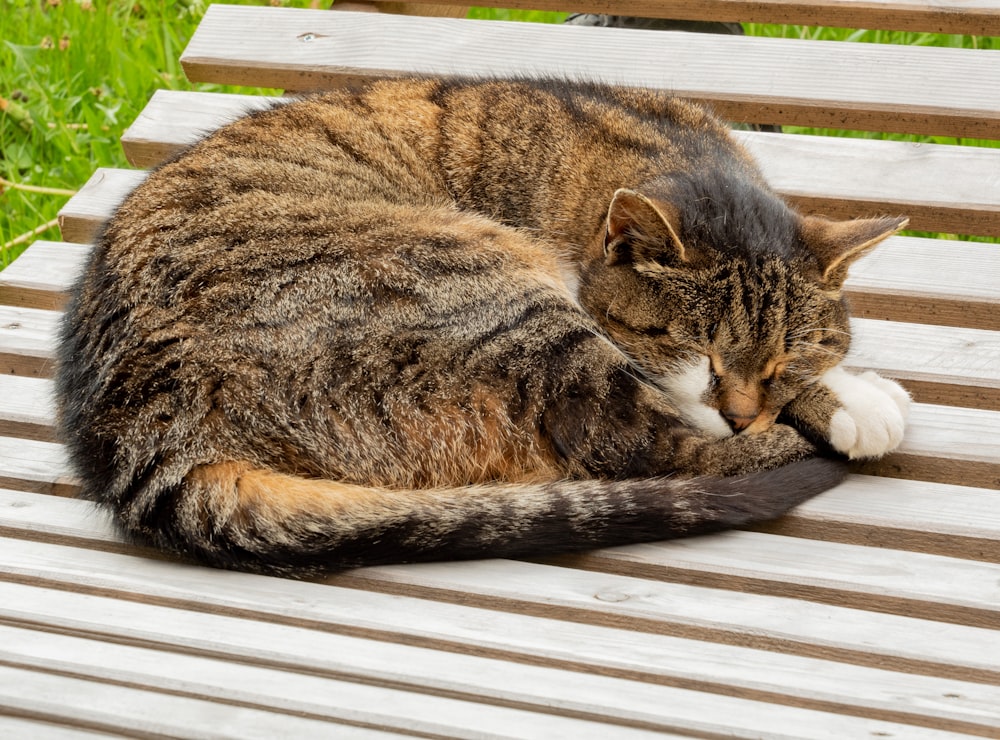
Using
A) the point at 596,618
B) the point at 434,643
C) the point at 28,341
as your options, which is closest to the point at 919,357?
the point at 596,618

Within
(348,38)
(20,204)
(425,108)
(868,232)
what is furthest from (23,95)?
(868,232)

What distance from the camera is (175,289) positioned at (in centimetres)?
255

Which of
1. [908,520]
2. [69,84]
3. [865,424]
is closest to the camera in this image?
[908,520]

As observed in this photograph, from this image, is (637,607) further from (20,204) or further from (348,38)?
(20,204)

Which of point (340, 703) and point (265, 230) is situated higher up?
point (265, 230)

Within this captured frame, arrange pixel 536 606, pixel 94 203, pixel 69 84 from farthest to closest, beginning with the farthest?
pixel 69 84
pixel 94 203
pixel 536 606

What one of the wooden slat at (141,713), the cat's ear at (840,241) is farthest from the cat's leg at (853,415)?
the wooden slat at (141,713)

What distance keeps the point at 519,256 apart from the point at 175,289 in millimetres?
832

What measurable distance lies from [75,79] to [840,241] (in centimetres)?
381

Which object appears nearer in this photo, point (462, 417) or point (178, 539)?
point (178, 539)

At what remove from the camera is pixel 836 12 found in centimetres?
406

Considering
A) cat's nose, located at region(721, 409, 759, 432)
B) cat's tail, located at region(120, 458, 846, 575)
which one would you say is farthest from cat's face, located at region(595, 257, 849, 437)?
cat's tail, located at region(120, 458, 846, 575)

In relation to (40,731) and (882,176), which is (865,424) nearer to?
(882,176)

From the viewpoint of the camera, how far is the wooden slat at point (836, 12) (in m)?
3.99
